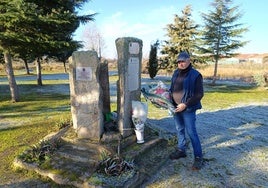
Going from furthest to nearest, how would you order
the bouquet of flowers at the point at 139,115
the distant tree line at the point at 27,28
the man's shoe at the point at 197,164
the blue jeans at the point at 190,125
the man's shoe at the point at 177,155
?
the distant tree line at the point at 27,28
the bouquet of flowers at the point at 139,115
the man's shoe at the point at 177,155
the man's shoe at the point at 197,164
the blue jeans at the point at 190,125

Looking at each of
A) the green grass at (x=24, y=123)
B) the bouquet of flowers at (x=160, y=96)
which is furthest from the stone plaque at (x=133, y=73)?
the green grass at (x=24, y=123)

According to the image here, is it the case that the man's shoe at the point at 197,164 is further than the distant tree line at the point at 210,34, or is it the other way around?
the distant tree line at the point at 210,34

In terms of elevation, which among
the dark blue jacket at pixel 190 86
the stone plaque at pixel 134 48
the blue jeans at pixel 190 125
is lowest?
the blue jeans at pixel 190 125

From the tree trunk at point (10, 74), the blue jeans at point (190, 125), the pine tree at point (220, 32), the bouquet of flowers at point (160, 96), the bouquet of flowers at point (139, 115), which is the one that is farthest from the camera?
the pine tree at point (220, 32)

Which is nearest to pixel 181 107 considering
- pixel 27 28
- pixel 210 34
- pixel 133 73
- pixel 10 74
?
pixel 133 73

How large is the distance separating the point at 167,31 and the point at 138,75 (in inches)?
776

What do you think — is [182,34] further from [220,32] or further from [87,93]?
[87,93]

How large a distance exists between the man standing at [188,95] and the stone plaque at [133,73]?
0.99m

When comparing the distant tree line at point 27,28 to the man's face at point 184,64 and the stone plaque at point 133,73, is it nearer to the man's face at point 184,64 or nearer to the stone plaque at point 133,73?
the stone plaque at point 133,73

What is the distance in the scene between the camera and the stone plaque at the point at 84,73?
466 centimetres

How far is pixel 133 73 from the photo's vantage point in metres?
4.98

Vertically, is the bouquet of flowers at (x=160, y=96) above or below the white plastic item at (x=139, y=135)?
above

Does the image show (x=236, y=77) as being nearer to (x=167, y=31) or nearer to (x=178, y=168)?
(x=167, y=31)

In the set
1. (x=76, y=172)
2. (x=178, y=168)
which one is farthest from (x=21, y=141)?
(x=178, y=168)
